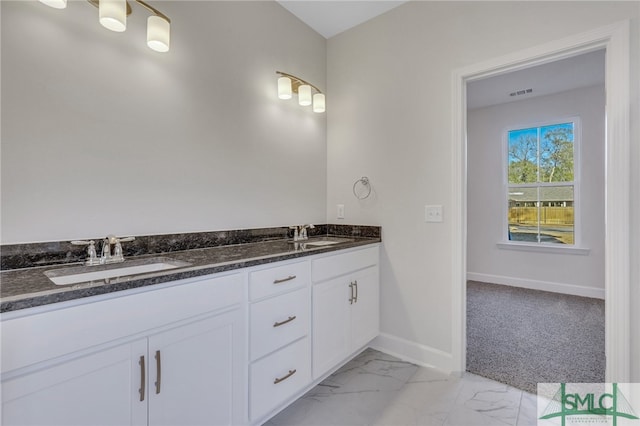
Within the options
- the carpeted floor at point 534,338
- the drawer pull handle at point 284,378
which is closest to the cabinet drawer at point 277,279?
the drawer pull handle at point 284,378

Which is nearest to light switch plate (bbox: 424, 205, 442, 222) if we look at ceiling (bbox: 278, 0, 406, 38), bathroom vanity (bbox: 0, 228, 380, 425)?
bathroom vanity (bbox: 0, 228, 380, 425)

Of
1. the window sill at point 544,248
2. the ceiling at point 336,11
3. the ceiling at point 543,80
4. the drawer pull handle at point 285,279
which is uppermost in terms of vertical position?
the ceiling at point 336,11

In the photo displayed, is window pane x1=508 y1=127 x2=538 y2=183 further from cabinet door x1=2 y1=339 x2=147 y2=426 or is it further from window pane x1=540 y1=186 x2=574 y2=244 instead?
cabinet door x1=2 y1=339 x2=147 y2=426

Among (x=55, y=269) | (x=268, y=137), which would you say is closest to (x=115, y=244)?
(x=55, y=269)

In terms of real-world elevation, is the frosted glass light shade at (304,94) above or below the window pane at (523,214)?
above

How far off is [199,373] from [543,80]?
448 centimetres

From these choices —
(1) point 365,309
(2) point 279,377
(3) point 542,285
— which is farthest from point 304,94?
(3) point 542,285

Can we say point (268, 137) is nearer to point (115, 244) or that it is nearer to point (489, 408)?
point (115, 244)

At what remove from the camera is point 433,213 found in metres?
2.17

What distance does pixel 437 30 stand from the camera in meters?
2.16

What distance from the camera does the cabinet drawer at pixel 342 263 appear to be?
1817 mm

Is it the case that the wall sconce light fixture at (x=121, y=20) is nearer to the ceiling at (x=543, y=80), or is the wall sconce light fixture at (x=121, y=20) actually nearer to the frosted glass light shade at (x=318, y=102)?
the frosted glass light shade at (x=318, y=102)

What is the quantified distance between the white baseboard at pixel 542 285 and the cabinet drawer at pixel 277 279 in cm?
385

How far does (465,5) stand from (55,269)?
2845mm
